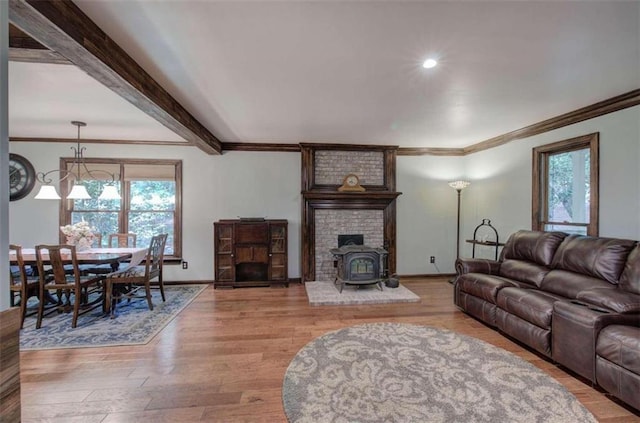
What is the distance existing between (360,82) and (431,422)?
274 centimetres

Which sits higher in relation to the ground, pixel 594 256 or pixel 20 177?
pixel 20 177

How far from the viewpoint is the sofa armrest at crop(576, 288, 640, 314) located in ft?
7.02

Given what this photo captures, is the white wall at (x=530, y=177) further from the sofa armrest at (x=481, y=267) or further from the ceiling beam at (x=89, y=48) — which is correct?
the ceiling beam at (x=89, y=48)

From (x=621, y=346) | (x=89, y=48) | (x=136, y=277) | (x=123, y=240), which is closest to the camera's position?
(x=89, y=48)

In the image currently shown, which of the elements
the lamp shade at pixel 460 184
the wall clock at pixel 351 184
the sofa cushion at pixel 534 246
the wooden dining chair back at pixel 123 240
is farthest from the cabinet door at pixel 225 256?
the sofa cushion at pixel 534 246

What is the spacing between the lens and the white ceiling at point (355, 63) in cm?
169

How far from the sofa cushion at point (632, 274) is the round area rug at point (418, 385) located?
42.5 inches

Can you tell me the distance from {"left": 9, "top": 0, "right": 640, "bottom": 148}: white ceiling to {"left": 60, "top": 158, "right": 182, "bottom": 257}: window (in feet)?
3.68

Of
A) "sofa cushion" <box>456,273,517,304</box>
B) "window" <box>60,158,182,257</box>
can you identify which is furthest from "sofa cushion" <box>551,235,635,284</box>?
"window" <box>60,158,182,257</box>

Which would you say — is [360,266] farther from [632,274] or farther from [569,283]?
[632,274]

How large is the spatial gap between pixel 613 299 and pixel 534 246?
4.12 feet

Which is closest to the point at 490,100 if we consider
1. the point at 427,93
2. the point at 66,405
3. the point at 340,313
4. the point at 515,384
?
the point at 427,93

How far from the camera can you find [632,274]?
239 cm

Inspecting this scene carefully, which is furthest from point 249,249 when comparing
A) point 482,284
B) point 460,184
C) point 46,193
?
point 460,184
